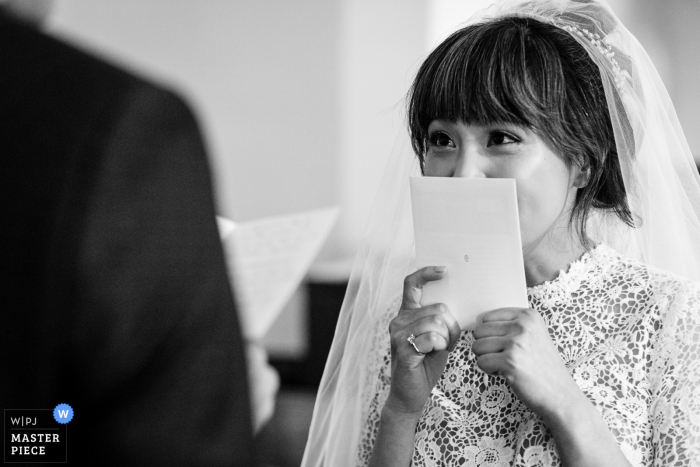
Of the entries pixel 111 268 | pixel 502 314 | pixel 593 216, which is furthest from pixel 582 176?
pixel 111 268

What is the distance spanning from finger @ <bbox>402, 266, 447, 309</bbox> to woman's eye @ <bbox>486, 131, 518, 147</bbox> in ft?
0.82

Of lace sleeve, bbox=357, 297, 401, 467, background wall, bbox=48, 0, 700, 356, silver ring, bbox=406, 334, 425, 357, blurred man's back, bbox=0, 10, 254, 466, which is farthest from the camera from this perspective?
background wall, bbox=48, 0, 700, 356

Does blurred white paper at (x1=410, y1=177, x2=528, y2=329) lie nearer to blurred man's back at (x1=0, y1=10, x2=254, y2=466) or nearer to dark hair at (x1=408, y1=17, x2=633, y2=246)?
dark hair at (x1=408, y1=17, x2=633, y2=246)

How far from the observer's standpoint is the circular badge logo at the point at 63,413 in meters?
0.41

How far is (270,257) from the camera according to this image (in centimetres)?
159

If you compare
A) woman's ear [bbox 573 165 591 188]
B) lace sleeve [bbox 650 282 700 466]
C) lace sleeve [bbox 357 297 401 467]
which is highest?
woman's ear [bbox 573 165 591 188]

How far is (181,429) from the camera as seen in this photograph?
16.1 inches

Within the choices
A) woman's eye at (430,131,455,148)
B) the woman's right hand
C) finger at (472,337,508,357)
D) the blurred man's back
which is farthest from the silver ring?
the blurred man's back

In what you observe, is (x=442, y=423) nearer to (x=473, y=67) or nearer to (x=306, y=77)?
(x=473, y=67)

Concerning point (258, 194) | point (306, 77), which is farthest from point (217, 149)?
point (306, 77)

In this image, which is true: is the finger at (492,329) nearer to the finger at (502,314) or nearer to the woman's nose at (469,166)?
the finger at (502,314)

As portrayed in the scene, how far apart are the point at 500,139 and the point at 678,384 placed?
50 cm

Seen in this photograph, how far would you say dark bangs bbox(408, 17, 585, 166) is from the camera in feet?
4.08

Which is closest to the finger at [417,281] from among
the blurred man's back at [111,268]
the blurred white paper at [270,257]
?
the blurred white paper at [270,257]
